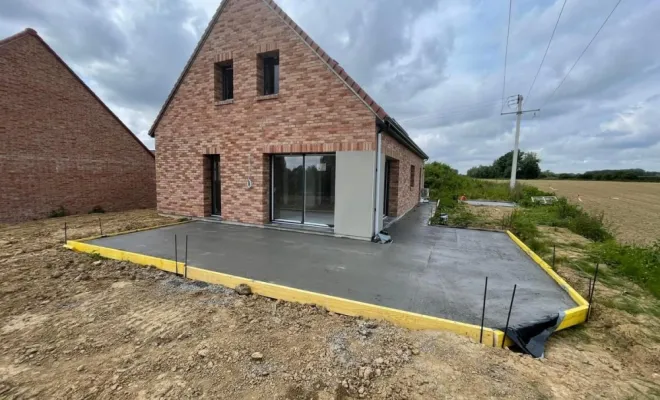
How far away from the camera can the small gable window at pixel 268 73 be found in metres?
8.63

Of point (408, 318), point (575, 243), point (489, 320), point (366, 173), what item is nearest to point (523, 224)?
point (575, 243)

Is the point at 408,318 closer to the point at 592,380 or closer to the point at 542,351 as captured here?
the point at 542,351

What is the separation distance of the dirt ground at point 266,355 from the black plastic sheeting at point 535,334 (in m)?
0.13

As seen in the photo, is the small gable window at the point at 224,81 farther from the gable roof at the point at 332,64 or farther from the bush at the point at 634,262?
the bush at the point at 634,262

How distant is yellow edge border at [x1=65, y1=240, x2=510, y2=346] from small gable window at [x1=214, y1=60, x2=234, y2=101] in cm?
611

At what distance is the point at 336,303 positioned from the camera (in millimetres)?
3801

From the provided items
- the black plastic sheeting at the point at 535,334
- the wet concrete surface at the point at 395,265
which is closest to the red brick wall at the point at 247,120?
the wet concrete surface at the point at 395,265

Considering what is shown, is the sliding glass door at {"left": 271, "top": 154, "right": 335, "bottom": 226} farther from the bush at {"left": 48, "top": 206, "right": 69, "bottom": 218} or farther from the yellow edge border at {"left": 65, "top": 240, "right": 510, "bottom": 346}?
the bush at {"left": 48, "top": 206, "right": 69, "bottom": 218}

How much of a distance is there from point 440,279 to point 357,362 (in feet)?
8.20

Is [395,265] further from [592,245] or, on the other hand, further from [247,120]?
[247,120]

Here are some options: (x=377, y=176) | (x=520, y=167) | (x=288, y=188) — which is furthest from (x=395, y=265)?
(x=520, y=167)

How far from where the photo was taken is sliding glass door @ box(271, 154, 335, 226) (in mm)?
8219

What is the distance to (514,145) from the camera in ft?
77.5

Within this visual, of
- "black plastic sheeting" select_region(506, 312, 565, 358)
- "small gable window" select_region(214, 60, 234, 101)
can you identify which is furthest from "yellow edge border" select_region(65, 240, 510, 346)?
"small gable window" select_region(214, 60, 234, 101)
